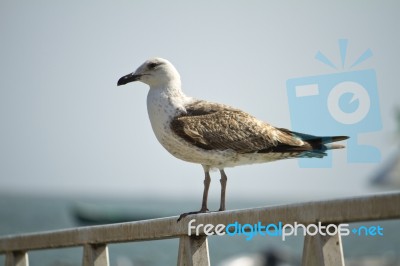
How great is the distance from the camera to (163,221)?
17.0ft

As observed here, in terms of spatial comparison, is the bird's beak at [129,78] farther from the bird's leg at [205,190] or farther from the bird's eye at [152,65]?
the bird's leg at [205,190]

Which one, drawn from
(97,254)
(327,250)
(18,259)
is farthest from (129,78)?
(327,250)

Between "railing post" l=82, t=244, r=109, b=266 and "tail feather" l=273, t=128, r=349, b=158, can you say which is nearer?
"railing post" l=82, t=244, r=109, b=266

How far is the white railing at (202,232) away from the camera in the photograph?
3832 mm

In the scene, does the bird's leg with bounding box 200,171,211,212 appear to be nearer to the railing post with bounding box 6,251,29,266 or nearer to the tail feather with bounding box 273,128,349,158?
the tail feather with bounding box 273,128,349,158

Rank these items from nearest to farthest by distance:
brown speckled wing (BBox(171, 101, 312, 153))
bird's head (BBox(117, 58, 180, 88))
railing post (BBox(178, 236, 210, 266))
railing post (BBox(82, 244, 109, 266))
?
railing post (BBox(178, 236, 210, 266))
railing post (BBox(82, 244, 109, 266))
brown speckled wing (BBox(171, 101, 312, 153))
bird's head (BBox(117, 58, 180, 88))

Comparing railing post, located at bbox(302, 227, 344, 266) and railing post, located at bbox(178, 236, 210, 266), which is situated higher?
railing post, located at bbox(302, 227, 344, 266)

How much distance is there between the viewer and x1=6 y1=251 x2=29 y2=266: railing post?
6.85 m

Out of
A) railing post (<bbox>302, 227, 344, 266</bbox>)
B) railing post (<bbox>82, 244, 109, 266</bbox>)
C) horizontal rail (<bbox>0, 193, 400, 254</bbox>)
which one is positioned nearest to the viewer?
horizontal rail (<bbox>0, 193, 400, 254</bbox>)

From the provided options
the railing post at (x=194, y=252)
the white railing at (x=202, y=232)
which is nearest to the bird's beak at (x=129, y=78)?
the white railing at (x=202, y=232)

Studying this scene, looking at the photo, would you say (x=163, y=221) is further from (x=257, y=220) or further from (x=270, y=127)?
(x=270, y=127)

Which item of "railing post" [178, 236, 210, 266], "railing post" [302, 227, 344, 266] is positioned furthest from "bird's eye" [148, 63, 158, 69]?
"railing post" [302, 227, 344, 266]

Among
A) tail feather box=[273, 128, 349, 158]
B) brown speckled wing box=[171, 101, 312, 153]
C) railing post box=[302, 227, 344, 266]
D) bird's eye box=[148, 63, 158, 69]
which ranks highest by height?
bird's eye box=[148, 63, 158, 69]

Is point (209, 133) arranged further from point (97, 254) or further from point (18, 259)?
point (18, 259)
